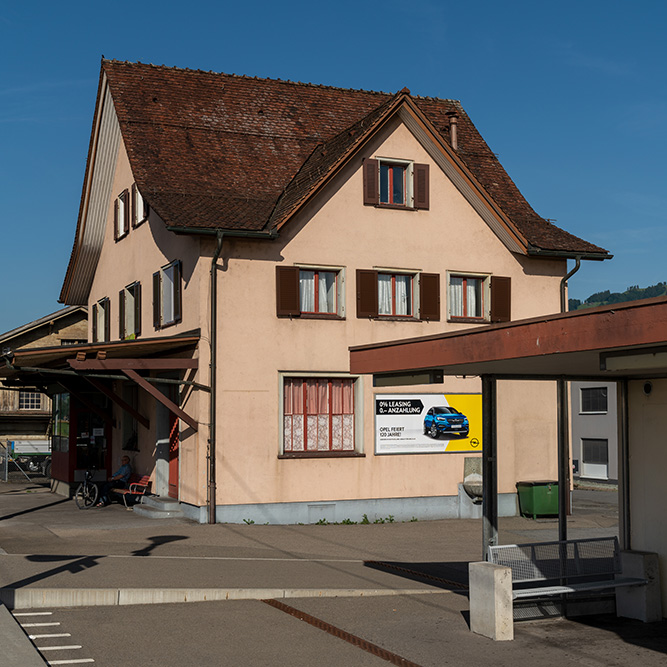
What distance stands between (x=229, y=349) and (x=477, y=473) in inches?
270

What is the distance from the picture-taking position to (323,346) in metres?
22.2

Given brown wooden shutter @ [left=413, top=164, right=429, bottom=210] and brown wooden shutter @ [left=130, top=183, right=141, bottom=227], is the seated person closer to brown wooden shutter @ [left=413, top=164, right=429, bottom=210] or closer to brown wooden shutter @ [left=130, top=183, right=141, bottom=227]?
brown wooden shutter @ [left=130, top=183, right=141, bottom=227]

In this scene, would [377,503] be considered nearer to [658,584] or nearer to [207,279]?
[207,279]

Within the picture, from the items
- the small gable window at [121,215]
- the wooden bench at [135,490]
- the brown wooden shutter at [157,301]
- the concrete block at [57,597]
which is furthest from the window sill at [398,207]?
the concrete block at [57,597]

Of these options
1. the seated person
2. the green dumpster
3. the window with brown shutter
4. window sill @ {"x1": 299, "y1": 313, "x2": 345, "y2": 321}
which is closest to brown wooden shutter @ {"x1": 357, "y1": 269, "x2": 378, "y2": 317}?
the window with brown shutter

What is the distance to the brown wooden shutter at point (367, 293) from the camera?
2269 cm

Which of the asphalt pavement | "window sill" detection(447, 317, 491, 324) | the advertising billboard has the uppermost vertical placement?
"window sill" detection(447, 317, 491, 324)

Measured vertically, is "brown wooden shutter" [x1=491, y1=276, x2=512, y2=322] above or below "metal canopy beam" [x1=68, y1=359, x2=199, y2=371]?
above

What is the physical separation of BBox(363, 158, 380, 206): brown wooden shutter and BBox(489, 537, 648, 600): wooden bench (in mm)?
12678

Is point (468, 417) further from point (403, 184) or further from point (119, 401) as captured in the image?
point (119, 401)

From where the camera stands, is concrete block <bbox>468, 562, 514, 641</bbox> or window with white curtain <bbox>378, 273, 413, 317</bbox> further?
window with white curtain <bbox>378, 273, 413, 317</bbox>

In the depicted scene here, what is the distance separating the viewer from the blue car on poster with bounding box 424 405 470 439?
76.1 feet

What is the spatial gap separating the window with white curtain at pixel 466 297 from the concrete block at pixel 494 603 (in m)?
13.8

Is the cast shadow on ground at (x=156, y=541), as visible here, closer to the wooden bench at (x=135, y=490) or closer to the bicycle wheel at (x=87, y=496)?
the wooden bench at (x=135, y=490)
